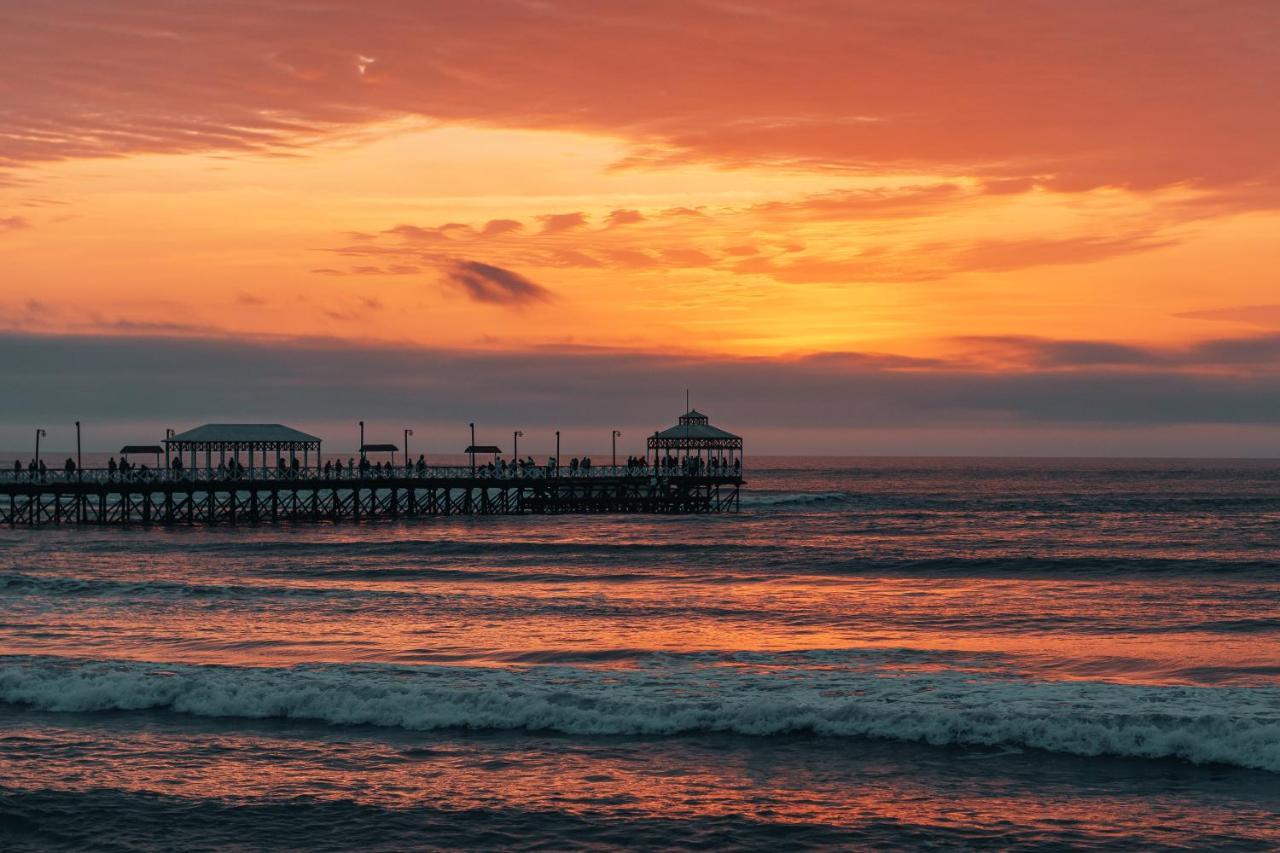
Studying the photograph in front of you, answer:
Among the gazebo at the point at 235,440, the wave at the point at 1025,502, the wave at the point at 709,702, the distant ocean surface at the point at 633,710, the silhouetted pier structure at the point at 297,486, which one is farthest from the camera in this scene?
the wave at the point at 1025,502

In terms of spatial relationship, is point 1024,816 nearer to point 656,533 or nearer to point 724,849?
point 724,849

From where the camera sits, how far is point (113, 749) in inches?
744

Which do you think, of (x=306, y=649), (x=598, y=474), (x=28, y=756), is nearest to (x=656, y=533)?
(x=598, y=474)

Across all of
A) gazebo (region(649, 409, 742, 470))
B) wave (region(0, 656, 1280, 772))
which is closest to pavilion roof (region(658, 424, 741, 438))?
gazebo (region(649, 409, 742, 470))

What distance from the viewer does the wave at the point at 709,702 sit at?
752 inches

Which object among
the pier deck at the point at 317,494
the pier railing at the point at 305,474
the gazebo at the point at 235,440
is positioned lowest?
the pier deck at the point at 317,494

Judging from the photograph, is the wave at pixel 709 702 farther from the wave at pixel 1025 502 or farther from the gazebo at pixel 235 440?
the wave at pixel 1025 502

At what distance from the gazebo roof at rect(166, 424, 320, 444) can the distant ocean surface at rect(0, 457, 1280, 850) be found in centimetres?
2678

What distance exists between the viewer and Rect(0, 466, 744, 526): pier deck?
64.6 metres

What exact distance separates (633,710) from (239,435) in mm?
53878

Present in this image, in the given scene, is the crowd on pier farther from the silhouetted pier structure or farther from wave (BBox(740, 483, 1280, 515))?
wave (BBox(740, 483, 1280, 515))

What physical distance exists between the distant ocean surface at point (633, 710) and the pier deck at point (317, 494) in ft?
76.0

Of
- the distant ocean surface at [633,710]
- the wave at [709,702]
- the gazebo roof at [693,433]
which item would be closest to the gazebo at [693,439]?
the gazebo roof at [693,433]

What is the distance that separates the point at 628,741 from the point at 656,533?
4233 cm
